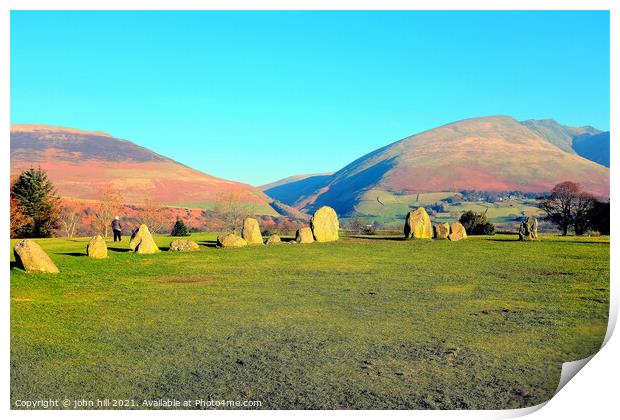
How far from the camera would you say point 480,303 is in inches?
563

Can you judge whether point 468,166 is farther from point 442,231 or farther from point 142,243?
point 142,243

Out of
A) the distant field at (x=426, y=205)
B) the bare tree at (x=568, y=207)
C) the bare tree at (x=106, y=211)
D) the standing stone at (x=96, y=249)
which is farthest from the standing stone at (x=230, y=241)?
the distant field at (x=426, y=205)

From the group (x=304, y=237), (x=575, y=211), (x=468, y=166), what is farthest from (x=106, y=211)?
(x=468, y=166)

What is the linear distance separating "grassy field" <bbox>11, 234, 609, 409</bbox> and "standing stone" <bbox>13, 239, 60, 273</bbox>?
1.50ft

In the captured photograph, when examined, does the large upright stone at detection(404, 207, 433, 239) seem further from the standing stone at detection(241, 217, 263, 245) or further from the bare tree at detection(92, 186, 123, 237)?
the bare tree at detection(92, 186, 123, 237)

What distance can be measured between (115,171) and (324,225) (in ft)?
246

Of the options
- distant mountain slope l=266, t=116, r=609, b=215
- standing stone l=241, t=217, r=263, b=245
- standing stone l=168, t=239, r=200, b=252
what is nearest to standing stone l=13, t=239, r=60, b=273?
standing stone l=168, t=239, r=200, b=252

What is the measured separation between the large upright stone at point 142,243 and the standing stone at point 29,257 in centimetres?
755

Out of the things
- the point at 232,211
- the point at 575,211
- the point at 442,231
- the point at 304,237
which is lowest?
the point at 304,237

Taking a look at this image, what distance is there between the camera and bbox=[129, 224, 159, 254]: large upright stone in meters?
25.5

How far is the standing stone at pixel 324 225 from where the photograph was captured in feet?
104

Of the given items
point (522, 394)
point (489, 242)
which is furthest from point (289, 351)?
point (489, 242)

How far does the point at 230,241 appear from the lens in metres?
29.1

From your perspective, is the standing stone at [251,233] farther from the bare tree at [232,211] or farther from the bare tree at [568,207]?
the bare tree at [568,207]
